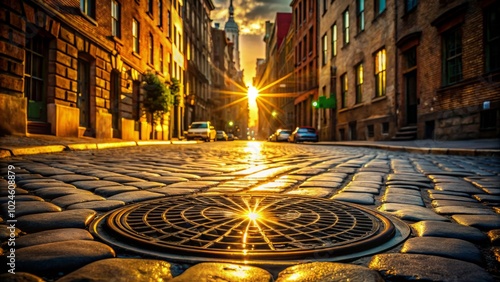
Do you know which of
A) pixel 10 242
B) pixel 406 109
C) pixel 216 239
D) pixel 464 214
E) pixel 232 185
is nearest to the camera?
→ pixel 10 242

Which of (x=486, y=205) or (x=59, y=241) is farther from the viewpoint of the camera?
(x=486, y=205)

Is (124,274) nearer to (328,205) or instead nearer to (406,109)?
(328,205)

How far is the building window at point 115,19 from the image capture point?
50.8 ft

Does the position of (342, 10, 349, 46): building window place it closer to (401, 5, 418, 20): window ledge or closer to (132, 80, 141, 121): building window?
(401, 5, 418, 20): window ledge

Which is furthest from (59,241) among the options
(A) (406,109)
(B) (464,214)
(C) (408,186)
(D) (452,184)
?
(A) (406,109)

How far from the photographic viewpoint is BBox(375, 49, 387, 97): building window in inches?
645

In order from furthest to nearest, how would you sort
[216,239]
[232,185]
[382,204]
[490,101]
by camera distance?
[490,101] < [232,185] < [382,204] < [216,239]

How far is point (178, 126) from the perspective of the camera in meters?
28.6

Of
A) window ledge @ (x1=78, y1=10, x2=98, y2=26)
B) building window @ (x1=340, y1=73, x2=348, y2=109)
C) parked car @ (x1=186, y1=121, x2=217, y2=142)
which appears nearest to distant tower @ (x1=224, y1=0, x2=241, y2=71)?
parked car @ (x1=186, y1=121, x2=217, y2=142)

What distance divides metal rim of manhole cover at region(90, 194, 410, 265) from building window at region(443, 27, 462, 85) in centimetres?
1051

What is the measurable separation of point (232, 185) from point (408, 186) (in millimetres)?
1826

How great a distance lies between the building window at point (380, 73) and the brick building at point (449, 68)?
161 cm

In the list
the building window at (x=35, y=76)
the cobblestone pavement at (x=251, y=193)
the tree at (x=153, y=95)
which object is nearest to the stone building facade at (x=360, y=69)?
the tree at (x=153, y=95)

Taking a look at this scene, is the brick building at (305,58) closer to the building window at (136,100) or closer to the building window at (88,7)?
the building window at (136,100)
